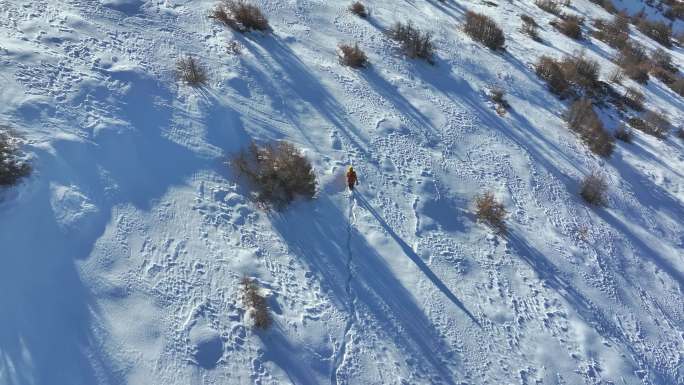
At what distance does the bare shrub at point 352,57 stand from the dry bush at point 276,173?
3.27m

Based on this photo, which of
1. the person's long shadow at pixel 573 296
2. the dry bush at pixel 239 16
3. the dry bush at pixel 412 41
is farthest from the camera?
the dry bush at pixel 412 41

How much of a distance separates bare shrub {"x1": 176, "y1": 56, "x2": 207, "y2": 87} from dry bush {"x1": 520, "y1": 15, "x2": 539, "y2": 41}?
10032 mm

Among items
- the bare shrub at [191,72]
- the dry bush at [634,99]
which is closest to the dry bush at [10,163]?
the bare shrub at [191,72]

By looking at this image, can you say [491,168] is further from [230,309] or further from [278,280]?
[230,309]

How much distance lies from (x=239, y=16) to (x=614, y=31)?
1378 cm

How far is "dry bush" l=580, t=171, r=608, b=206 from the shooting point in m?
8.24

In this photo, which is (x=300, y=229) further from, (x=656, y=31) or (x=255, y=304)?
(x=656, y=31)

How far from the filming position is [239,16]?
8727 millimetres

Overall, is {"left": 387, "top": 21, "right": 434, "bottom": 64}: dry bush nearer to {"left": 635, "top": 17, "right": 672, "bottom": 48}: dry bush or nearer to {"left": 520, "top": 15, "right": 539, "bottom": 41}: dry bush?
{"left": 520, "top": 15, "right": 539, "bottom": 41}: dry bush

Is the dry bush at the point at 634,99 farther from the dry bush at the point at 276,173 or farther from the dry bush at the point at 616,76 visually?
the dry bush at the point at 276,173

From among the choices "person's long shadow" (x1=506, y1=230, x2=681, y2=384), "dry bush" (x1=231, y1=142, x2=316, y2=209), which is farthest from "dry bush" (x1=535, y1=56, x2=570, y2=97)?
"dry bush" (x1=231, y1=142, x2=316, y2=209)

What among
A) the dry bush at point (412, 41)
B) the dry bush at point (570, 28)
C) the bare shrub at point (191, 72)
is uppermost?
the dry bush at point (570, 28)

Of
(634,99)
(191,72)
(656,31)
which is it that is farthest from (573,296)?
(656,31)

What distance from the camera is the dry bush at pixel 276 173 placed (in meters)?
6.15
